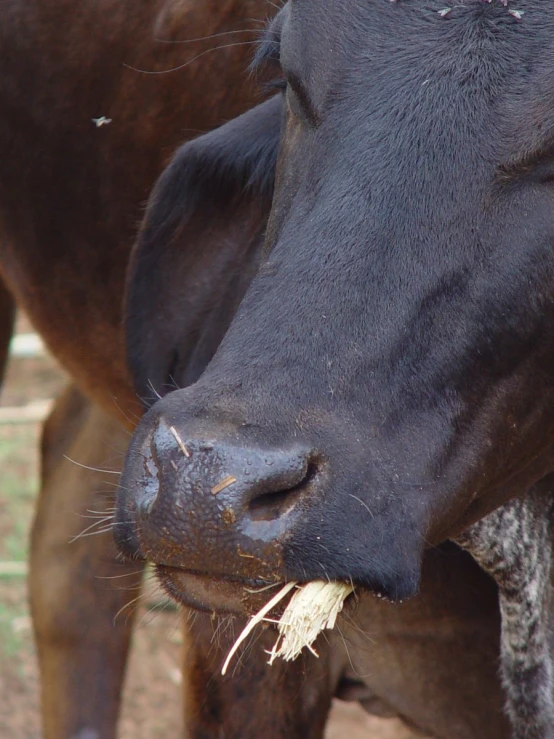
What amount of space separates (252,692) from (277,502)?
1.64m

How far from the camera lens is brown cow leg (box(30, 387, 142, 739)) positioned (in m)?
4.77

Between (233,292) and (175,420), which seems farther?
(233,292)

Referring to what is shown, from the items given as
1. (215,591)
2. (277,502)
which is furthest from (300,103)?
(215,591)

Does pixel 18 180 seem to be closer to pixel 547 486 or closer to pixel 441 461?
pixel 547 486

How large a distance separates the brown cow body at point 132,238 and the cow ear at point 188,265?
8.1 inches

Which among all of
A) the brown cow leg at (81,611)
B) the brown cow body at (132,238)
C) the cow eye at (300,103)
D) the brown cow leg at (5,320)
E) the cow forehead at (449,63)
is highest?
the cow forehead at (449,63)

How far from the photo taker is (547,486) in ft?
10.1

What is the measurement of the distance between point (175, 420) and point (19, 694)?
3.98m

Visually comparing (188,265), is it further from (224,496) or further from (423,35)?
(224,496)

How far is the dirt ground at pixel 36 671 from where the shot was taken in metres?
5.44

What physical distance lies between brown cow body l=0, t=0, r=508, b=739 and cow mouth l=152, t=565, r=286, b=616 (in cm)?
96

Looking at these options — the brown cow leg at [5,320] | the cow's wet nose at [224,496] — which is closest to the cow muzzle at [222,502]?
the cow's wet nose at [224,496]

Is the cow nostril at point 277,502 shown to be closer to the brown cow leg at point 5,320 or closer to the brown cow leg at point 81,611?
the brown cow leg at point 81,611

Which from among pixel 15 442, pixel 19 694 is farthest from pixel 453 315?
pixel 15 442
